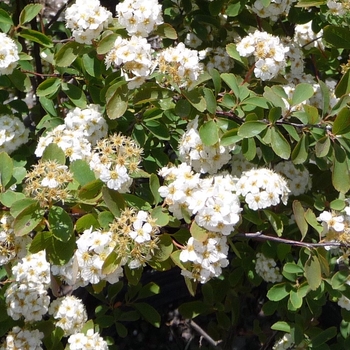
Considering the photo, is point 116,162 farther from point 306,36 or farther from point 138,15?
point 306,36

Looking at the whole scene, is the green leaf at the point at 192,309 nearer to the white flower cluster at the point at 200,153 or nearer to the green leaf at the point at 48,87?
the white flower cluster at the point at 200,153

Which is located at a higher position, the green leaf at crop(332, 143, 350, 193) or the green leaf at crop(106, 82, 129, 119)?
the green leaf at crop(106, 82, 129, 119)

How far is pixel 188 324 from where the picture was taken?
357 centimetres

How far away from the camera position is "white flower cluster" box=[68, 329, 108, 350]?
2102mm

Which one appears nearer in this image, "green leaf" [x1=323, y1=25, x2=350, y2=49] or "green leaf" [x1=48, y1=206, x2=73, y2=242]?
"green leaf" [x1=48, y1=206, x2=73, y2=242]

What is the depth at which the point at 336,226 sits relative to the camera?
202 centimetres

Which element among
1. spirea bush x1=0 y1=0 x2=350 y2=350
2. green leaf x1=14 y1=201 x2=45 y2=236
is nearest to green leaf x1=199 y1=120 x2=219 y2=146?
spirea bush x1=0 y1=0 x2=350 y2=350

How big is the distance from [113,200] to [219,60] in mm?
1065

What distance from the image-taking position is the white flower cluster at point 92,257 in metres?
1.76

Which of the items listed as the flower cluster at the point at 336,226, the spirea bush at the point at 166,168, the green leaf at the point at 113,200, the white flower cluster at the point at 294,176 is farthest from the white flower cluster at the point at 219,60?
the green leaf at the point at 113,200

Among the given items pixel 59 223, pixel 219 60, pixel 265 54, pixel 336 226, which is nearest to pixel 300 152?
pixel 336 226

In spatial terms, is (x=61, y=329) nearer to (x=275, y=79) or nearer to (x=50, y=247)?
(x=50, y=247)

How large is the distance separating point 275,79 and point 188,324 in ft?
5.96

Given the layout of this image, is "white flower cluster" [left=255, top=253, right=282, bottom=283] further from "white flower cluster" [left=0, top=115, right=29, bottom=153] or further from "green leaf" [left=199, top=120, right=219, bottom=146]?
"white flower cluster" [left=0, top=115, right=29, bottom=153]
